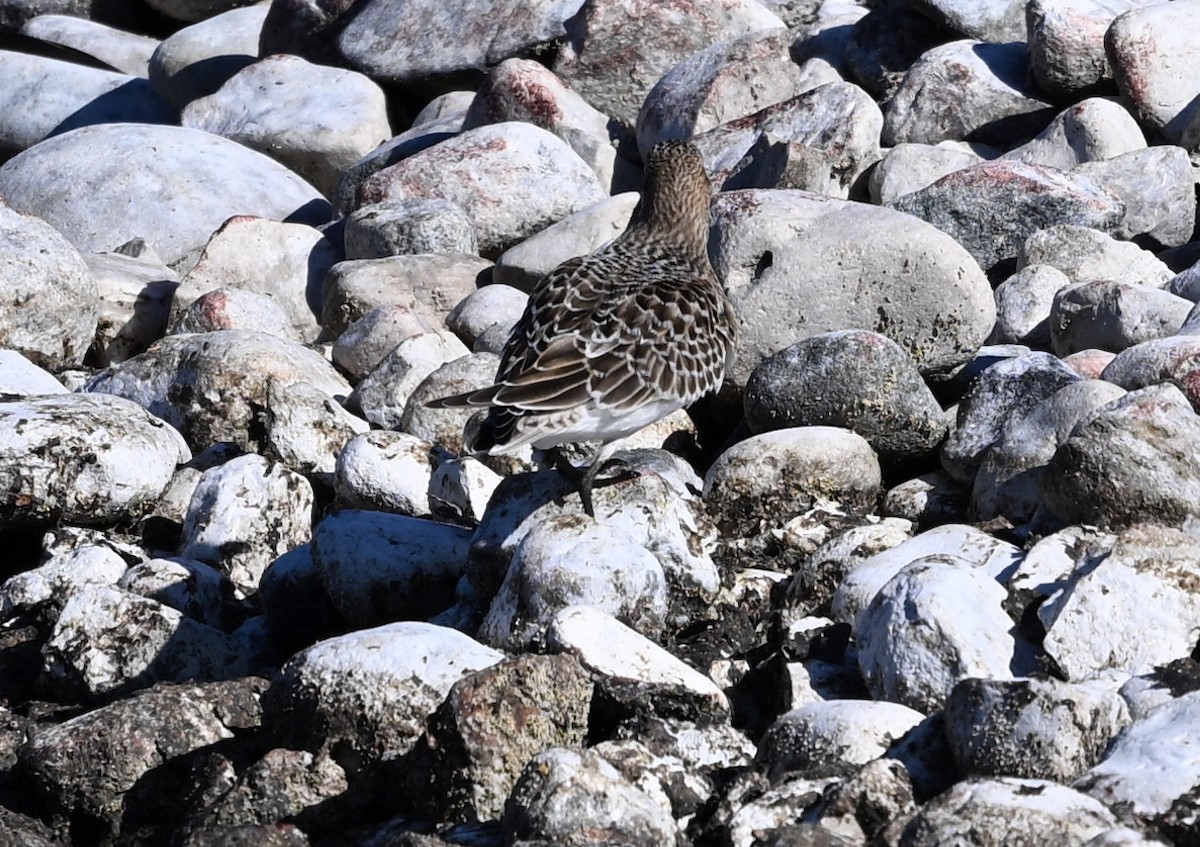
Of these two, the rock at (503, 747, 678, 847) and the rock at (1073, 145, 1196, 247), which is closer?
the rock at (503, 747, 678, 847)

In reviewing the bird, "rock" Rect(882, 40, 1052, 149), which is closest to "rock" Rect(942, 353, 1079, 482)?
the bird

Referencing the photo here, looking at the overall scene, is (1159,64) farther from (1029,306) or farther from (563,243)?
(563,243)

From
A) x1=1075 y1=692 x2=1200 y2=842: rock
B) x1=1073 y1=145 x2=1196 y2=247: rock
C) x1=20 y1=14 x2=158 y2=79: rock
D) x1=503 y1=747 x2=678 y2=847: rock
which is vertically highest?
x1=1075 y1=692 x2=1200 y2=842: rock

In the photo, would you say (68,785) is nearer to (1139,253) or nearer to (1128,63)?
(1139,253)

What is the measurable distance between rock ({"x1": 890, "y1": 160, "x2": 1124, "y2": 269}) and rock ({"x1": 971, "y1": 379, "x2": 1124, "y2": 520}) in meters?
2.54

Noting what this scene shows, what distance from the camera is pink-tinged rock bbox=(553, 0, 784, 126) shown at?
1252 centimetres

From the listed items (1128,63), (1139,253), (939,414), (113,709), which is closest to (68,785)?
(113,709)

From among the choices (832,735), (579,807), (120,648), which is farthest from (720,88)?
(579,807)

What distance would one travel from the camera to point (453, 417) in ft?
27.0

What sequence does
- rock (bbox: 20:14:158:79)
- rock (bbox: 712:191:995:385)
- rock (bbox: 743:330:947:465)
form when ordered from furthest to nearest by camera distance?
rock (bbox: 20:14:158:79)
rock (bbox: 712:191:995:385)
rock (bbox: 743:330:947:465)

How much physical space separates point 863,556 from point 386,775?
2.10 metres

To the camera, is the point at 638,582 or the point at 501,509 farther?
the point at 501,509

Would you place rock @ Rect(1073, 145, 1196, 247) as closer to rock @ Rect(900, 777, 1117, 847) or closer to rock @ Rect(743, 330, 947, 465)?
rock @ Rect(743, 330, 947, 465)

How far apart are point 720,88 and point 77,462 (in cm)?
552
